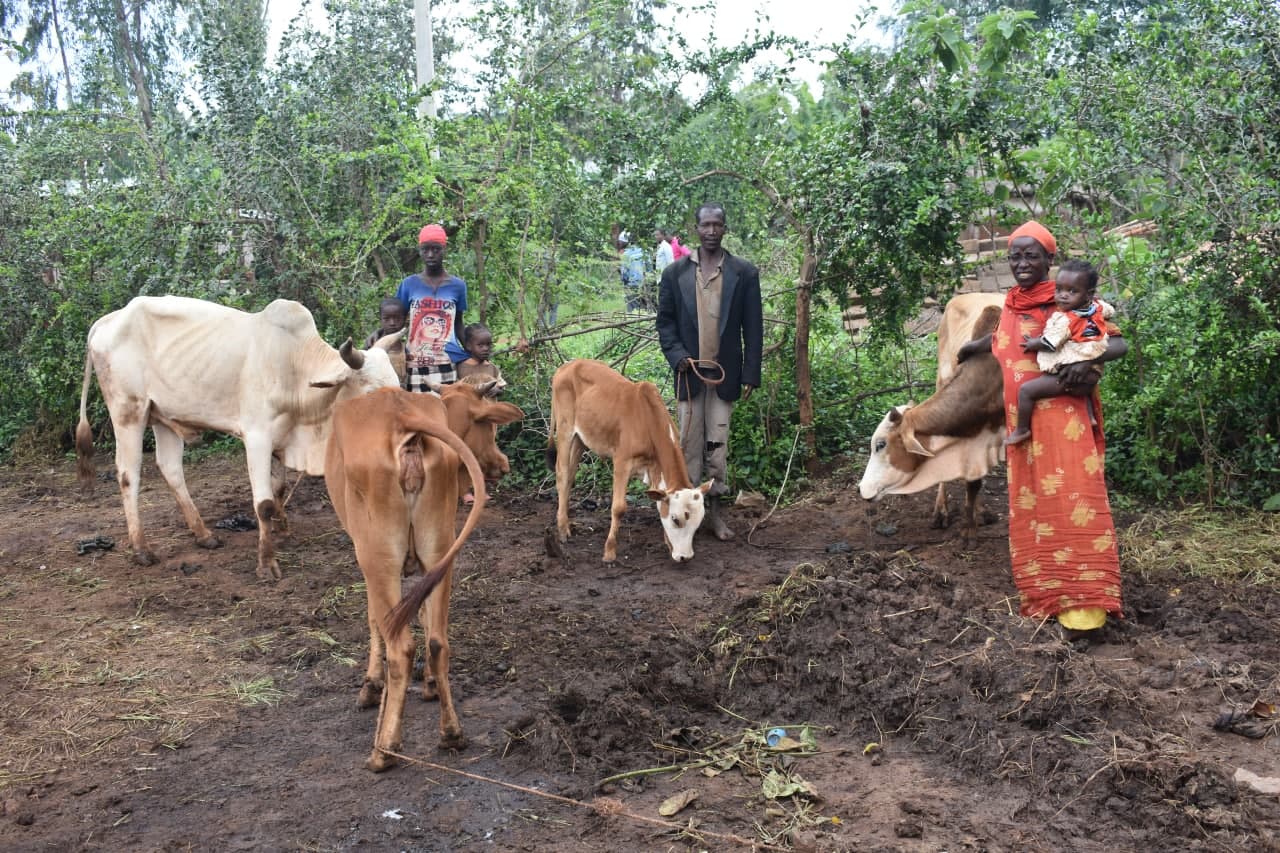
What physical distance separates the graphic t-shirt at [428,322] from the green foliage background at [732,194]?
158 centimetres

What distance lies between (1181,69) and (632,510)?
4.92m

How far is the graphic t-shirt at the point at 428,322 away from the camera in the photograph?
8211mm

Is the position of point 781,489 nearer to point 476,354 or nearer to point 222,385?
point 476,354

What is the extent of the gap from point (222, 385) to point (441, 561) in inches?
164

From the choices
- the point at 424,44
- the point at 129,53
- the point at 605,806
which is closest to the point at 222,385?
the point at 605,806

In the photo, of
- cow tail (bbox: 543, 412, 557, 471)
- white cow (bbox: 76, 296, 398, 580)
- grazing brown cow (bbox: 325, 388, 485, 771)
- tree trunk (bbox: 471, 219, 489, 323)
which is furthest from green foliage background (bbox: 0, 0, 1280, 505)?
grazing brown cow (bbox: 325, 388, 485, 771)

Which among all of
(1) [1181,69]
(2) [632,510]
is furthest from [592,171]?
(1) [1181,69]

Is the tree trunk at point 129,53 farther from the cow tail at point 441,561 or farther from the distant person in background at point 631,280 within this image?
the cow tail at point 441,561

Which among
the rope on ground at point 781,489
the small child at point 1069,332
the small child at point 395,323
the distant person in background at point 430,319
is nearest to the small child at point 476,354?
the distant person in background at point 430,319

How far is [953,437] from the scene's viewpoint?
6836mm

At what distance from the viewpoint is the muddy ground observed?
3.92 m

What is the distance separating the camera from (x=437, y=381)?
26.8 ft

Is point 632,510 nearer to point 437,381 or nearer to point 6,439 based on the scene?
point 437,381

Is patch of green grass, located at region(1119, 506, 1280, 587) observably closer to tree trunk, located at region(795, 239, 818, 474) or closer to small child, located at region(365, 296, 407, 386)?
tree trunk, located at region(795, 239, 818, 474)
